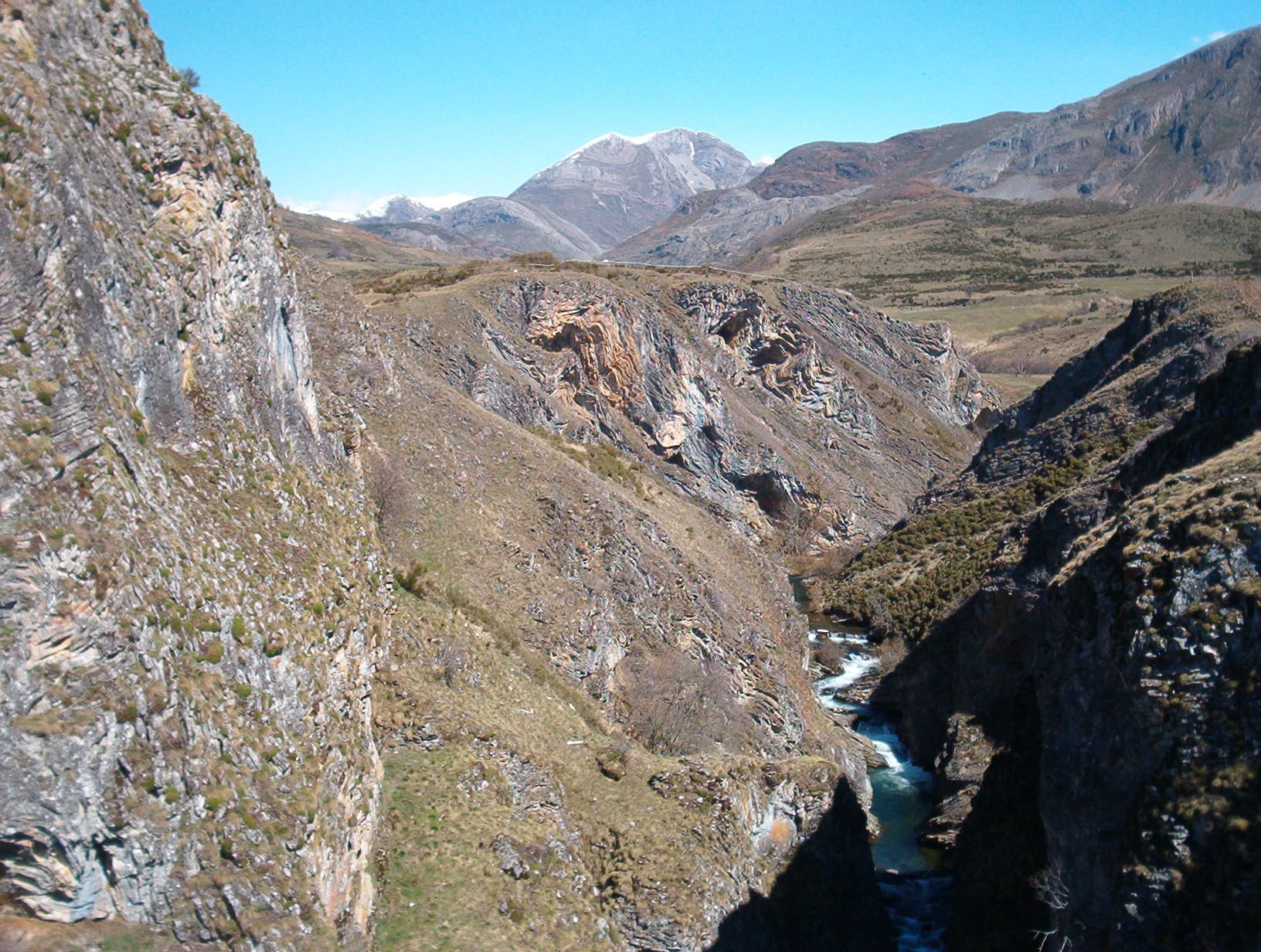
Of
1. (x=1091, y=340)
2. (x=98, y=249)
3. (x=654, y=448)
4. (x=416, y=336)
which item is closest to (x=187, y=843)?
(x=98, y=249)

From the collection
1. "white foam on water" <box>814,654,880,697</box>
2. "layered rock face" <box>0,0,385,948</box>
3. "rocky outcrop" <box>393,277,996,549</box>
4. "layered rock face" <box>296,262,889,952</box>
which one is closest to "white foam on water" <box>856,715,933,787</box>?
"layered rock face" <box>296,262,889,952</box>

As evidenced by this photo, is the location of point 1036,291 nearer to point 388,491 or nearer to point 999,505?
point 999,505

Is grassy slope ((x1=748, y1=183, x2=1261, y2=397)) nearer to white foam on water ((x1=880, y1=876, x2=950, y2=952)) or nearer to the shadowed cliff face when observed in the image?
white foam on water ((x1=880, y1=876, x2=950, y2=952))

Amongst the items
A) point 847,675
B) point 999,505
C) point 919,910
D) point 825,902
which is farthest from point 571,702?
point 999,505

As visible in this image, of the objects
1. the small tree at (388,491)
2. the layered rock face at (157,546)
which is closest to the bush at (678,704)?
the small tree at (388,491)

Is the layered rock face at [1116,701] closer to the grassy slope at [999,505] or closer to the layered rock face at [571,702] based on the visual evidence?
the grassy slope at [999,505]

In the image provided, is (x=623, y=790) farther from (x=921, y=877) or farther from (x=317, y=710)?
(x=921, y=877)
